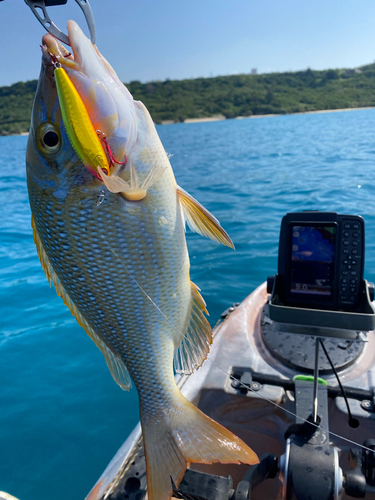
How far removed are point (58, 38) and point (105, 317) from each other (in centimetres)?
87

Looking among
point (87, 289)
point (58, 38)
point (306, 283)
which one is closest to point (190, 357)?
point (87, 289)

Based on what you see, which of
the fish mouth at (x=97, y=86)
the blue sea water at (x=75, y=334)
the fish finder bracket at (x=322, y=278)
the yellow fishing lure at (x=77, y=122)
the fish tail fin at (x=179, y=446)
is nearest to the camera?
the yellow fishing lure at (x=77, y=122)

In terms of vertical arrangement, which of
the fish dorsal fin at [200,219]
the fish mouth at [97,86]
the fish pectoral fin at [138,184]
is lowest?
the fish dorsal fin at [200,219]

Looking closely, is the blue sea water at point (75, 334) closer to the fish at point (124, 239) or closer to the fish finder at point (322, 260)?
the fish at point (124, 239)

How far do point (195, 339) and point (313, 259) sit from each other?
81 cm

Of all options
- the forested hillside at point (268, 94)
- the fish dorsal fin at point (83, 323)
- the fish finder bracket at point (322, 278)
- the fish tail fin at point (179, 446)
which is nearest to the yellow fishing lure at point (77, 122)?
the fish dorsal fin at point (83, 323)

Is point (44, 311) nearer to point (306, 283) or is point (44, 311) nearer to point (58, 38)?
point (306, 283)

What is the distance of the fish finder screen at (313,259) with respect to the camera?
1.72m

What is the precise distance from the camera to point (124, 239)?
1.09 m

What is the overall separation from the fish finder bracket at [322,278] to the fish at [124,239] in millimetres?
604

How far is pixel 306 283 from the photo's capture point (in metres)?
1.76

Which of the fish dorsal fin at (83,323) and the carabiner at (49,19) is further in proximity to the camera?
the fish dorsal fin at (83,323)

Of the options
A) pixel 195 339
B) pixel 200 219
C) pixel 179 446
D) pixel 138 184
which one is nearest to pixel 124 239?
pixel 138 184

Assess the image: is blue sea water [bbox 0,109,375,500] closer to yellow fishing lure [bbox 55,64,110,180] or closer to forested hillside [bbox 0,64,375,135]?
yellow fishing lure [bbox 55,64,110,180]
